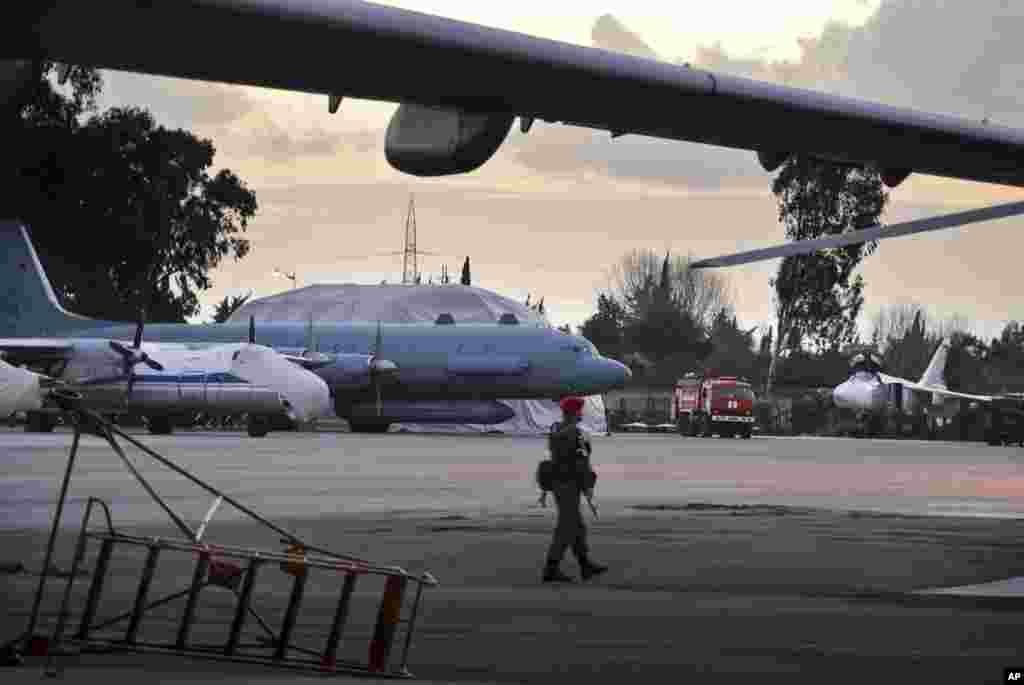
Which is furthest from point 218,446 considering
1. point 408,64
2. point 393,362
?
point 408,64

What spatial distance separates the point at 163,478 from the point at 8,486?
13.3 feet

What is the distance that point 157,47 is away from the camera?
33.2 feet

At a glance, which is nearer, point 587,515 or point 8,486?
point 587,515

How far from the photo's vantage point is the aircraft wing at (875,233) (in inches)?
520

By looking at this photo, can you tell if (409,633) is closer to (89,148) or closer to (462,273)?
(89,148)

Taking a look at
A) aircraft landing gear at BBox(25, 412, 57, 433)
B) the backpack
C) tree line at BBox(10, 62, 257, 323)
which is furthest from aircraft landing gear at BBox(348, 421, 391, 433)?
the backpack

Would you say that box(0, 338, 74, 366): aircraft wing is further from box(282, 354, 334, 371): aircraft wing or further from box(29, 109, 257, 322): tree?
box(282, 354, 334, 371): aircraft wing

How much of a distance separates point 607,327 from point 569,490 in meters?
140

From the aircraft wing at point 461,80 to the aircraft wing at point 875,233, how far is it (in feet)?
1.08

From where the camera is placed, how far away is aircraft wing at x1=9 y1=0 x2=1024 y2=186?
994 centimetres

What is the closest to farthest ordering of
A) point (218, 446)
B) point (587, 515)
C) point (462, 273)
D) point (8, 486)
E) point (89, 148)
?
point (89, 148), point (587, 515), point (8, 486), point (218, 446), point (462, 273)

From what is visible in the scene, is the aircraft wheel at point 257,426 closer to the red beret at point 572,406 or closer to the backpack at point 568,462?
the red beret at point 572,406

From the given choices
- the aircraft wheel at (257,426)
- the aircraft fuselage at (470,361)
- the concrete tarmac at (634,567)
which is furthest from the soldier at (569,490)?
the aircraft fuselage at (470,361)

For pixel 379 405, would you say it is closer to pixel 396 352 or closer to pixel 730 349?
pixel 396 352
